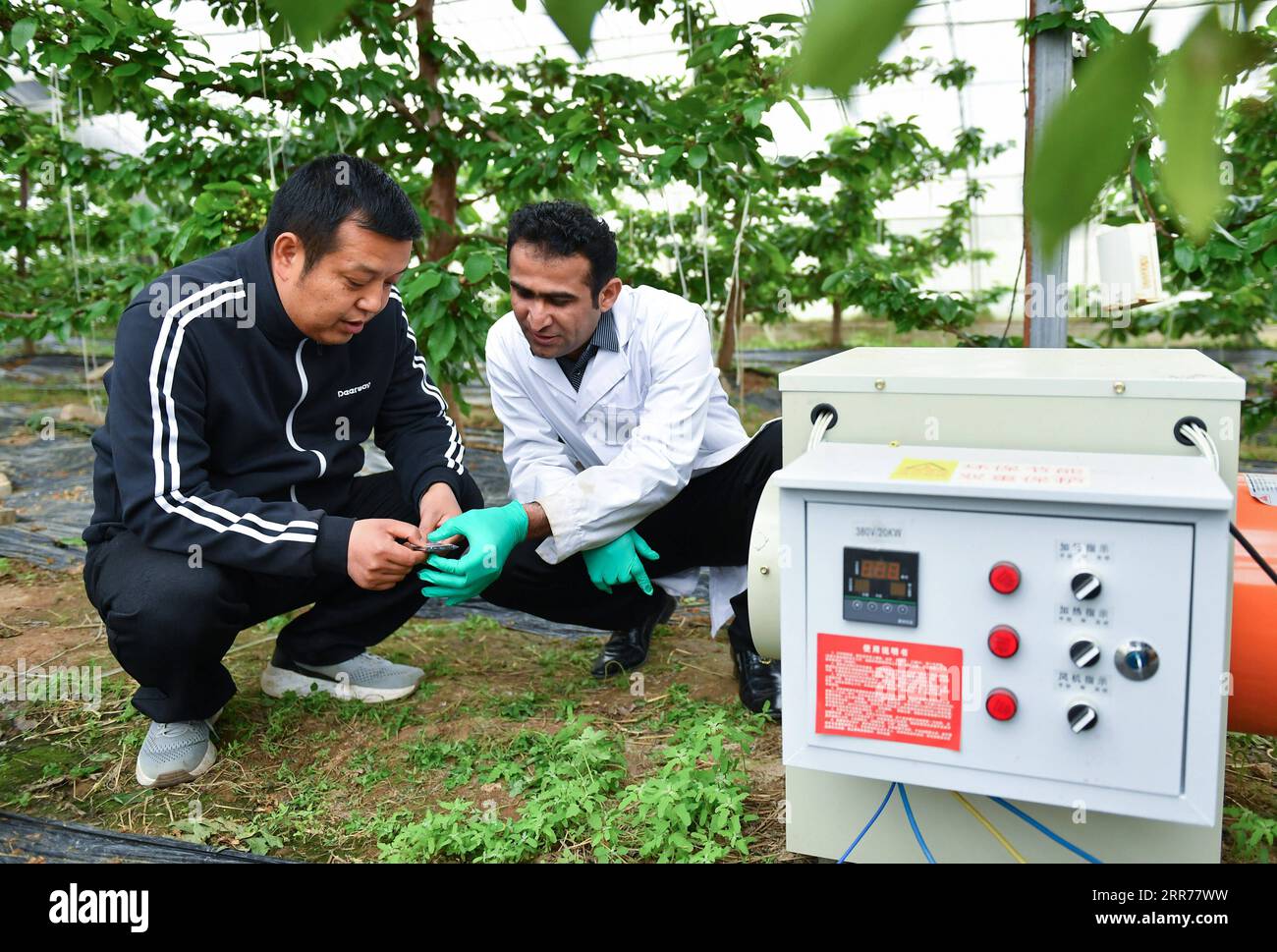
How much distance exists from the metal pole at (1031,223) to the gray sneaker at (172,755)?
150 centimetres

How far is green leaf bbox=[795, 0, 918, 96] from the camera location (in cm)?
31

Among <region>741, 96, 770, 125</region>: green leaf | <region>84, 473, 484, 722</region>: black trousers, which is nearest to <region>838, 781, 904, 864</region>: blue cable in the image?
<region>84, 473, 484, 722</region>: black trousers

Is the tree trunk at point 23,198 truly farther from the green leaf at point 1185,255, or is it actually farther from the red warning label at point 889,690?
the red warning label at point 889,690

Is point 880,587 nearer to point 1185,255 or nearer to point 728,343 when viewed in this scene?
point 1185,255

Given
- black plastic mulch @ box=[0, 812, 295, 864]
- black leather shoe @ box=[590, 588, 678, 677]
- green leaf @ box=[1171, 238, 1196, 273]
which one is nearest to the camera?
black plastic mulch @ box=[0, 812, 295, 864]

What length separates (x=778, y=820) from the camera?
61.8 inches

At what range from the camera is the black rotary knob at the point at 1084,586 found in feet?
3.51

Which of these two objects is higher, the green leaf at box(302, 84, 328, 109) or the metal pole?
the green leaf at box(302, 84, 328, 109)

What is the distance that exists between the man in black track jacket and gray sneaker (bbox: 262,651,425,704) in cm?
17

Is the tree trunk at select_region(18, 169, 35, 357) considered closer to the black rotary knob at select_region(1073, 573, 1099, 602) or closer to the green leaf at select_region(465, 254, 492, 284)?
the green leaf at select_region(465, 254, 492, 284)

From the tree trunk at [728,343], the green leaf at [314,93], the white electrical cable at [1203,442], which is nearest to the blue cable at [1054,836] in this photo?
the white electrical cable at [1203,442]

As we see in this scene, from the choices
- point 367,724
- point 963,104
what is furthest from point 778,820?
point 963,104

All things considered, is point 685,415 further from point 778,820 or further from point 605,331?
point 778,820

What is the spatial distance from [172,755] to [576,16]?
1714mm
